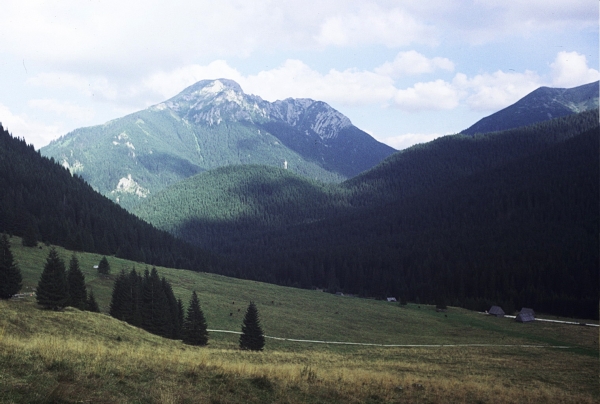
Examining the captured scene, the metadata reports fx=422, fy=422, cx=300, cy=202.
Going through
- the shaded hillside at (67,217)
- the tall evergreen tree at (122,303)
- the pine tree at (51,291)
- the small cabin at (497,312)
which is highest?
the shaded hillside at (67,217)

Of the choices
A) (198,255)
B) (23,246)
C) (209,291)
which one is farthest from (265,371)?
(198,255)

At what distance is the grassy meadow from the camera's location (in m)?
14.9

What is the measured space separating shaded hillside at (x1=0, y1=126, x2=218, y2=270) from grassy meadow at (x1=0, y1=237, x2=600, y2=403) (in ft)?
68.7

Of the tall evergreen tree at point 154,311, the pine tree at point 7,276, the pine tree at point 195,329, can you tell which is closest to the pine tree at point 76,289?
the pine tree at point 7,276

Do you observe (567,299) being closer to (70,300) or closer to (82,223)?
(70,300)

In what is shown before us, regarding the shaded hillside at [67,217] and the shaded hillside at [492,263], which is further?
the shaded hillside at [492,263]

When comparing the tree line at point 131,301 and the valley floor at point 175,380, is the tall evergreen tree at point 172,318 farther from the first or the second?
the valley floor at point 175,380

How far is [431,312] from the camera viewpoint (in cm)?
10850

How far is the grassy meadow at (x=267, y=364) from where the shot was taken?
1485 centimetres

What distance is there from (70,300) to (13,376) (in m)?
31.0

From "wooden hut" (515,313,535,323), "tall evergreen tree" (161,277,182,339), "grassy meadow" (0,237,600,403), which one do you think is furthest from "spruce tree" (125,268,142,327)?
"wooden hut" (515,313,535,323)

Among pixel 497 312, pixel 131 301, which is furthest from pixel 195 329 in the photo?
pixel 497 312

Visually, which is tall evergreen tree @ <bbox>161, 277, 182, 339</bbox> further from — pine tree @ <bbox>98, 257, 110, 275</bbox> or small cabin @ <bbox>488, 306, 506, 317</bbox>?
small cabin @ <bbox>488, 306, 506, 317</bbox>

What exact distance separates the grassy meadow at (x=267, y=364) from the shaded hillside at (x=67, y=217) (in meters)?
20.9
